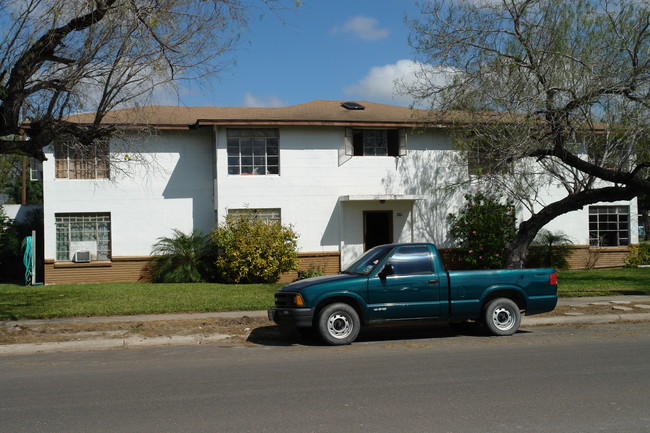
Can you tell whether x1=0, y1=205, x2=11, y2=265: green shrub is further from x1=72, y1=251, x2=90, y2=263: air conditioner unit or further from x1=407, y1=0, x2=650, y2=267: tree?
x1=407, y1=0, x2=650, y2=267: tree

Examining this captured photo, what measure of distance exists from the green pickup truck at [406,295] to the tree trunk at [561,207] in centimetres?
632

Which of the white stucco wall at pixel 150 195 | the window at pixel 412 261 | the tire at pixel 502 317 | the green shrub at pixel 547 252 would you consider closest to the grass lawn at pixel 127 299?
the white stucco wall at pixel 150 195

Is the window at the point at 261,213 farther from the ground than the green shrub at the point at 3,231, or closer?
farther from the ground

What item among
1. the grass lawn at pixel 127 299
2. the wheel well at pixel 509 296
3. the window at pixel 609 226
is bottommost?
the grass lawn at pixel 127 299

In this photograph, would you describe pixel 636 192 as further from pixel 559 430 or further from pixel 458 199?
pixel 559 430

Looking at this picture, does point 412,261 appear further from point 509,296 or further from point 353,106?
point 353,106

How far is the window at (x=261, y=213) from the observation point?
21078 millimetres

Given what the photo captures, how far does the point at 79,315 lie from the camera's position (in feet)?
43.6

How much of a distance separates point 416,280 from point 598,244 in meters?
16.9

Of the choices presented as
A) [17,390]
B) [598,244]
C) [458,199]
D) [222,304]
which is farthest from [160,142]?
[598,244]

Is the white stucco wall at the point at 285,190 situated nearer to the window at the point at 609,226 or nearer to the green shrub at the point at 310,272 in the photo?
the green shrub at the point at 310,272

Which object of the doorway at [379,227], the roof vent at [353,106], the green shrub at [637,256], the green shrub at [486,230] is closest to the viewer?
the green shrub at [486,230]

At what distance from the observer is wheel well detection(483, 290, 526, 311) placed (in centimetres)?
1105

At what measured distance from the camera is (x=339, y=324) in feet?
33.9
